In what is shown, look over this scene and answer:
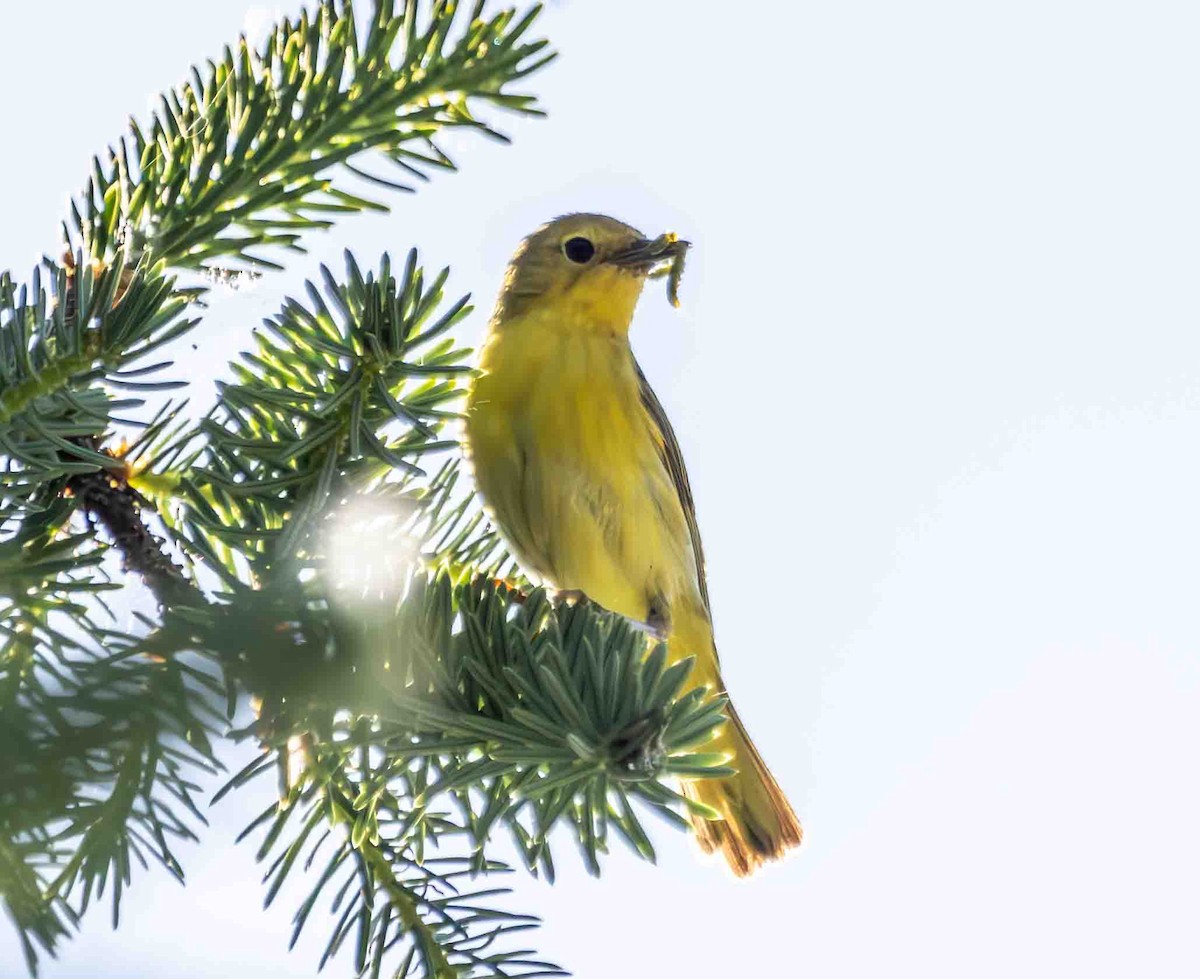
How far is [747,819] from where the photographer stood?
3.79 m

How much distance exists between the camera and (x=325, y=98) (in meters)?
1.81

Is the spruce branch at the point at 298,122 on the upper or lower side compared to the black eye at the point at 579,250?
lower

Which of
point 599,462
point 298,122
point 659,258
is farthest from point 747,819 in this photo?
point 298,122

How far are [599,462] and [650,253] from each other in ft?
3.00

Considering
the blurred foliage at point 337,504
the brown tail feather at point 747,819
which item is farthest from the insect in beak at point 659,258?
the blurred foliage at point 337,504

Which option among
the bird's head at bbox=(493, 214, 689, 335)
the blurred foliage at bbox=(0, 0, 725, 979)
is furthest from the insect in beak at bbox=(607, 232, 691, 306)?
the blurred foliage at bbox=(0, 0, 725, 979)

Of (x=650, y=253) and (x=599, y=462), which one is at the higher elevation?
(x=650, y=253)

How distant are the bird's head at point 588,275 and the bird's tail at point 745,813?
1.49 metres

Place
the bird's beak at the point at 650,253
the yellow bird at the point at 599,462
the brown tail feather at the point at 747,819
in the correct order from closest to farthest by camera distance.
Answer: the brown tail feather at the point at 747,819, the yellow bird at the point at 599,462, the bird's beak at the point at 650,253

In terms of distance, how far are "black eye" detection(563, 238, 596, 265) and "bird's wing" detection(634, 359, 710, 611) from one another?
0.43 m

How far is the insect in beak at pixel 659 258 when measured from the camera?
176 inches

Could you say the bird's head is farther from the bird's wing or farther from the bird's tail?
the bird's tail

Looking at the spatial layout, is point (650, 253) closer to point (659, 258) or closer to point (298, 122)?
point (659, 258)

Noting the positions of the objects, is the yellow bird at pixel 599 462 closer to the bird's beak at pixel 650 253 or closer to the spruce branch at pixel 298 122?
A: the bird's beak at pixel 650 253
